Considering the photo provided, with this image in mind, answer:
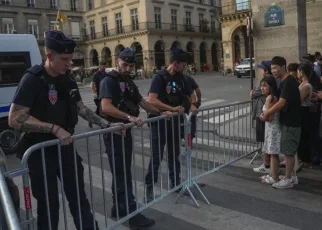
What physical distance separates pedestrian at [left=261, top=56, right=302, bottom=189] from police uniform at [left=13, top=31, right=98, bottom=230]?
2896 mm

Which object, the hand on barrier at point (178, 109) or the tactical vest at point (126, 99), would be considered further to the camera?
the hand on barrier at point (178, 109)

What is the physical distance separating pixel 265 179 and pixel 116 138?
99.1 inches

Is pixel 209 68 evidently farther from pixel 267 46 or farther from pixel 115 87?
pixel 115 87

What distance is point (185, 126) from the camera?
4.65 m

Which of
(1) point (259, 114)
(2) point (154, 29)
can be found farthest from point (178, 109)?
(2) point (154, 29)

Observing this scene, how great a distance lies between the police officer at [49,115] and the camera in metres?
2.97

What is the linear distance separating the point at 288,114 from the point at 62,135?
10.6ft

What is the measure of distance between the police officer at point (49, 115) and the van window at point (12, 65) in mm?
6223

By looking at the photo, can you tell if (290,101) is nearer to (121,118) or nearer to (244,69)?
(121,118)

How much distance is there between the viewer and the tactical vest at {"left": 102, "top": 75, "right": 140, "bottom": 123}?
4.08m

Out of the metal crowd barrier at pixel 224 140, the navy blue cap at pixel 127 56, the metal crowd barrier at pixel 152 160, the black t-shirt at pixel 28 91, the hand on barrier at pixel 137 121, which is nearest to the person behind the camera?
the black t-shirt at pixel 28 91

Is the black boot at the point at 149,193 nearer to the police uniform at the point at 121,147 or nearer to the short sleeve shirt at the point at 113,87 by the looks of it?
the police uniform at the point at 121,147


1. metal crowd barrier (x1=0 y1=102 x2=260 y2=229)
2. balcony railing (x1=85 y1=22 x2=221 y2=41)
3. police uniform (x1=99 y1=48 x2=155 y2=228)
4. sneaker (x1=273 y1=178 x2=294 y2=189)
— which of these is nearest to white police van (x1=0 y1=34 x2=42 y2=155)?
metal crowd barrier (x1=0 y1=102 x2=260 y2=229)

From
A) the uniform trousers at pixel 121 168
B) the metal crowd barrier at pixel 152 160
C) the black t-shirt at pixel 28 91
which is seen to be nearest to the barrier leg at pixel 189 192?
the metal crowd barrier at pixel 152 160
